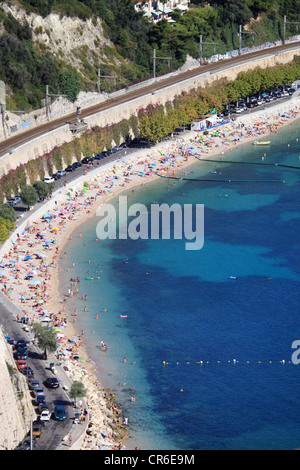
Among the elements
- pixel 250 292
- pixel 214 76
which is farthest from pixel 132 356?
pixel 214 76

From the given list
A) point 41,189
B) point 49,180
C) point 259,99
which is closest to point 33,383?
point 41,189

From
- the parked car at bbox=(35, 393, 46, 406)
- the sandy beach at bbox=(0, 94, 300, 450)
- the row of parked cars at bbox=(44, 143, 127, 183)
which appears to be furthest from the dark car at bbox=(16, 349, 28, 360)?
the row of parked cars at bbox=(44, 143, 127, 183)

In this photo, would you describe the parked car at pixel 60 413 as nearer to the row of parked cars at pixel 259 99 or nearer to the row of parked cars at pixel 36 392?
the row of parked cars at pixel 36 392

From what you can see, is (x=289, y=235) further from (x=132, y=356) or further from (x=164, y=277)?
(x=132, y=356)

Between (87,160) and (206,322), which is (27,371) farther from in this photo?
(87,160)

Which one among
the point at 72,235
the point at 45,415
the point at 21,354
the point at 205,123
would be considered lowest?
the point at 205,123
